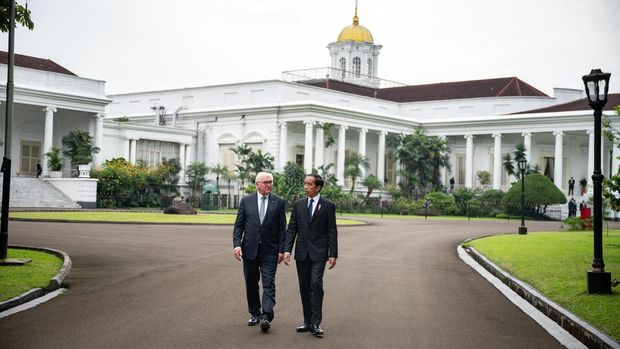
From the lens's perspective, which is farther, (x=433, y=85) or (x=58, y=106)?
(x=433, y=85)

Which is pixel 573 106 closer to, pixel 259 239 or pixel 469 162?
pixel 469 162

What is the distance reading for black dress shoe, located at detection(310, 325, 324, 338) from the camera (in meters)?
9.34

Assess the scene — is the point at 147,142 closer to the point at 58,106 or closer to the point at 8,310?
the point at 58,106

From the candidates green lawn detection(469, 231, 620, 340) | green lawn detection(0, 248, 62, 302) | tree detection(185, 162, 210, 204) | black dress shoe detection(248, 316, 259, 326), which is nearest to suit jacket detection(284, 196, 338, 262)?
black dress shoe detection(248, 316, 259, 326)

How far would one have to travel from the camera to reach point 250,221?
1009cm

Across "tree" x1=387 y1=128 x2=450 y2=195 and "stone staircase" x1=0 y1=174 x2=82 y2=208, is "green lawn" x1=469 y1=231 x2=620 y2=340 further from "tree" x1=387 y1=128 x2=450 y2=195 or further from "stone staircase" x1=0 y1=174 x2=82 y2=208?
"tree" x1=387 y1=128 x2=450 y2=195

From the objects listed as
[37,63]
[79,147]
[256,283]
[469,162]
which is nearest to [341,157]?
[469,162]

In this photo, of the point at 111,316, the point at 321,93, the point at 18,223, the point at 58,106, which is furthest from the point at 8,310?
the point at 321,93

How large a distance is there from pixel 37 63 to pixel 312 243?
4959cm

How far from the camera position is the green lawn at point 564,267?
10820mm

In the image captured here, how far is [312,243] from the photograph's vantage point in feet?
32.1

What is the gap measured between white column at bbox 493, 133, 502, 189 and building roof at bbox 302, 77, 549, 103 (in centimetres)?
524

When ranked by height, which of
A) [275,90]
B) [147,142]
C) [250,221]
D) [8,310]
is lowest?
[8,310]

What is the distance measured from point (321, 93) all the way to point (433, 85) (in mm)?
15798
